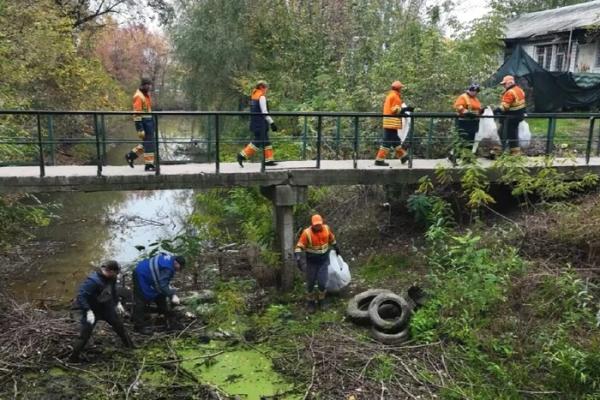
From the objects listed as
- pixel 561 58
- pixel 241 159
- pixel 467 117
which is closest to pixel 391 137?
pixel 467 117

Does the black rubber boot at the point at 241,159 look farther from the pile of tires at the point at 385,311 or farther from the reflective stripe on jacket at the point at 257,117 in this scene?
the pile of tires at the point at 385,311

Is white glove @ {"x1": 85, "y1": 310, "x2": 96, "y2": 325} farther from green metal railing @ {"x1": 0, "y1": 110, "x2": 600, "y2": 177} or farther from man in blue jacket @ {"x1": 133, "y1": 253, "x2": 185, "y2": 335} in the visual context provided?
green metal railing @ {"x1": 0, "y1": 110, "x2": 600, "y2": 177}

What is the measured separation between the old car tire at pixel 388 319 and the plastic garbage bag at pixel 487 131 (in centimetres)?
392

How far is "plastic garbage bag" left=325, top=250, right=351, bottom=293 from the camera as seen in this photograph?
8.95 m

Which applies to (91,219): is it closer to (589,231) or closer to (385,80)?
(385,80)

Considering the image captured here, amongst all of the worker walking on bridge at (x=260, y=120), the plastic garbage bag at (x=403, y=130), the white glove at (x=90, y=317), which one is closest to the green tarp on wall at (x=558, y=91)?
the plastic garbage bag at (x=403, y=130)

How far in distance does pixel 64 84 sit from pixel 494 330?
48.9 feet

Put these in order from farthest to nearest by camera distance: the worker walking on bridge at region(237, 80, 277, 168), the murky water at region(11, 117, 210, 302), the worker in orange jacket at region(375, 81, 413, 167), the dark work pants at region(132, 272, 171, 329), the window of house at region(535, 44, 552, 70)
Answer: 1. the window of house at region(535, 44, 552, 70)
2. the murky water at region(11, 117, 210, 302)
3. the worker in orange jacket at region(375, 81, 413, 167)
4. the worker walking on bridge at region(237, 80, 277, 168)
5. the dark work pants at region(132, 272, 171, 329)

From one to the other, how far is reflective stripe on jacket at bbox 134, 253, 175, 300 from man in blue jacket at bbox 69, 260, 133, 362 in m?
0.62

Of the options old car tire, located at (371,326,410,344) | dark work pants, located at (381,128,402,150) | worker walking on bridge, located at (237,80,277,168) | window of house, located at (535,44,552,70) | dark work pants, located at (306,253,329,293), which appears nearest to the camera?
old car tire, located at (371,326,410,344)

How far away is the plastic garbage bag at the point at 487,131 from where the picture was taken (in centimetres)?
1060

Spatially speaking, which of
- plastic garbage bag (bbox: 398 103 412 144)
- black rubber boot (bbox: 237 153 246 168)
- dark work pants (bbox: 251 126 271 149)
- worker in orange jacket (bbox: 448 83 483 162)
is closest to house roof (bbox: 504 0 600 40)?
worker in orange jacket (bbox: 448 83 483 162)

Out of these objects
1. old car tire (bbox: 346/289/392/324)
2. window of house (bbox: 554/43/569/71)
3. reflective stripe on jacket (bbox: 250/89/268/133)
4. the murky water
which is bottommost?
the murky water

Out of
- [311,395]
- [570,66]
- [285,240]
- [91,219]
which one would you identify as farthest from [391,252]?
[570,66]
